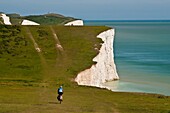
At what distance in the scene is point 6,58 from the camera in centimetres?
7081

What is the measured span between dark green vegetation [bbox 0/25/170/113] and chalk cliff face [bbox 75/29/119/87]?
3.90ft

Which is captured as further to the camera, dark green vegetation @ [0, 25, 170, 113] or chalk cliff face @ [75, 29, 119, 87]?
chalk cliff face @ [75, 29, 119, 87]

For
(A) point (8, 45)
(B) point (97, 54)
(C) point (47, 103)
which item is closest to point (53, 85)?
(C) point (47, 103)

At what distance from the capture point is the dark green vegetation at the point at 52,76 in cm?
3494

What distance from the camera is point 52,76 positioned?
58.9 metres

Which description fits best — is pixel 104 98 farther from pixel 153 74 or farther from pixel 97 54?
pixel 153 74

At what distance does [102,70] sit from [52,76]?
19.2m

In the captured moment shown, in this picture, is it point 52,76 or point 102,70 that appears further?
point 102,70

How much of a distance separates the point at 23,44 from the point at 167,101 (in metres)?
45.0

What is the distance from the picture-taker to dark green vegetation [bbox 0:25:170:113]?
3494 centimetres

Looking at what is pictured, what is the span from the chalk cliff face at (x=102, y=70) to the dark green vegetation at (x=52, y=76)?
3.90 ft

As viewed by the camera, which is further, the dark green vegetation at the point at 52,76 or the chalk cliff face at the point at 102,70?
the chalk cliff face at the point at 102,70

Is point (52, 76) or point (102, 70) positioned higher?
point (52, 76)

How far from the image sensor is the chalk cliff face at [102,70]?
6450 centimetres
